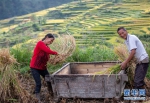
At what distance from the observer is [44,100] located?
14.4 feet

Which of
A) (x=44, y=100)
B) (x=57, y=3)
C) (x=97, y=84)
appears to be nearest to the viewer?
(x=97, y=84)

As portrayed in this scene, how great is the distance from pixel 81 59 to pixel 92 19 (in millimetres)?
23613

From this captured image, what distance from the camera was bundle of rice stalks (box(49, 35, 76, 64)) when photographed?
426 cm

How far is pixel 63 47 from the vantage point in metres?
4.48

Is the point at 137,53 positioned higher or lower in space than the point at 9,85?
higher

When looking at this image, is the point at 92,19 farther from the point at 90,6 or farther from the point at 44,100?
the point at 44,100

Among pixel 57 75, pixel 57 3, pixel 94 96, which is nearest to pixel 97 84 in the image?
pixel 94 96

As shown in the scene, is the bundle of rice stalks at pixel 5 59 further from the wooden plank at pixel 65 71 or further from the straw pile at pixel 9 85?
the wooden plank at pixel 65 71

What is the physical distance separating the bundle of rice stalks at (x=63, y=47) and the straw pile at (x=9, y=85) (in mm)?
762

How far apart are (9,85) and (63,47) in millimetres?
1276

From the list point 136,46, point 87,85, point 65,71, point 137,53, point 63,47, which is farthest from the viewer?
point 65,71

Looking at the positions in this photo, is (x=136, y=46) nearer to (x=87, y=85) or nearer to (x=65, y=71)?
(x=87, y=85)

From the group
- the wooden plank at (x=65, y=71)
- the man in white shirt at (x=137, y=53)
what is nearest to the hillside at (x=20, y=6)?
the wooden plank at (x=65, y=71)

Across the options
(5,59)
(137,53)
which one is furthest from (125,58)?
(5,59)
